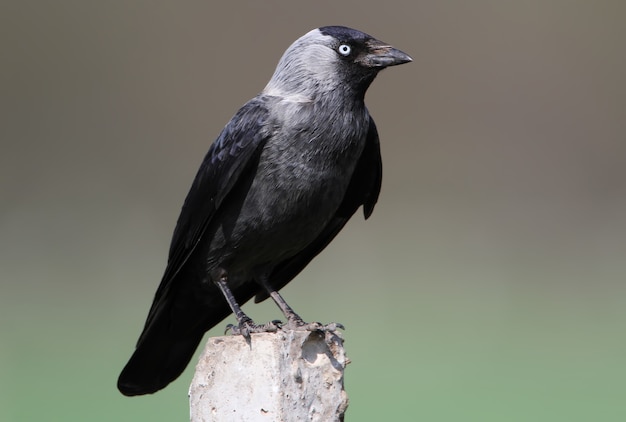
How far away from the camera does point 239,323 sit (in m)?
4.05

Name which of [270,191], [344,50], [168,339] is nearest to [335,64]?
[344,50]

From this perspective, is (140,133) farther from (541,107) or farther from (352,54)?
(352,54)

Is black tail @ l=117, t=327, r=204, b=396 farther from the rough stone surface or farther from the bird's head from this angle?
the bird's head

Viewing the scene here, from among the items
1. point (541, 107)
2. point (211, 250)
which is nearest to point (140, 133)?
point (541, 107)

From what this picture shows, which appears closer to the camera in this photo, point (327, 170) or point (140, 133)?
point (327, 170)

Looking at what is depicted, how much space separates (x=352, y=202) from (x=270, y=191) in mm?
598

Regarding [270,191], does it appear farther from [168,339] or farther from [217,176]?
[168,339]

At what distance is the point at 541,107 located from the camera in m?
13.5

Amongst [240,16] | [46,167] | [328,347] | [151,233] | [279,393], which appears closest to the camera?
→ [279,393]

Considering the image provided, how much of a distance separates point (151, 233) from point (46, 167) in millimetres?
2012

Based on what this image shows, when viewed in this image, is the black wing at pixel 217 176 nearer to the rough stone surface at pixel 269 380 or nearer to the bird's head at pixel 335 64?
the bird's head at pixel 335 64

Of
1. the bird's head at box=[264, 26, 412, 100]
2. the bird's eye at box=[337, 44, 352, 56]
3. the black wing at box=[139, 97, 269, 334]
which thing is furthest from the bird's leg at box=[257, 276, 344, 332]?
the bird's eye at box=[337, 44, 352, 56]

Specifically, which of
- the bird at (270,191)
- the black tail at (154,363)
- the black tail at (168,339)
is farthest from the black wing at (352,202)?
the black tail at (154,363)

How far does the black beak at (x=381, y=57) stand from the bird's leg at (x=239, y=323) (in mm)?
1113
